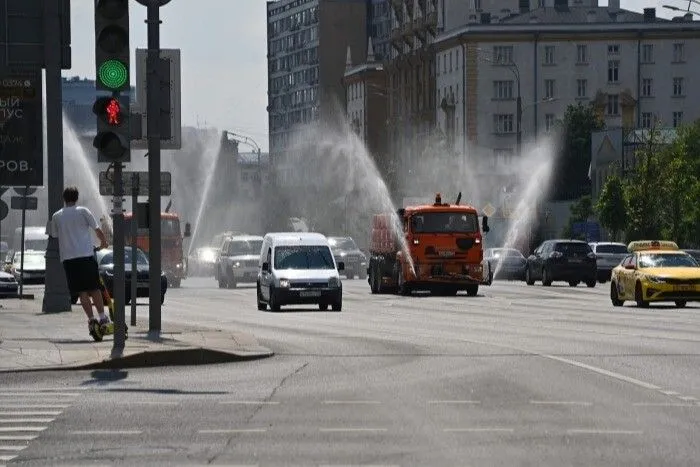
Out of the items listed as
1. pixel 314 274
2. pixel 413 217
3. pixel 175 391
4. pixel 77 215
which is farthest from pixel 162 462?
pixel 413 217

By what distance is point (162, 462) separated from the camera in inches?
499

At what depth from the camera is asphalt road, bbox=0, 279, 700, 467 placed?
43.3 ft

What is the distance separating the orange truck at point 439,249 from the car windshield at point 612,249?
23155 mm

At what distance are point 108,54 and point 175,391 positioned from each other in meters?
4.61

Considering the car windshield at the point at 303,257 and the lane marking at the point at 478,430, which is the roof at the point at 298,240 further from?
the lane marking at the point at 478,430

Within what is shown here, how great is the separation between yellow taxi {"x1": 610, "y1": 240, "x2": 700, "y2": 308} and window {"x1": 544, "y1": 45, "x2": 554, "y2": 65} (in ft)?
336

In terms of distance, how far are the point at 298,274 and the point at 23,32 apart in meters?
11.6

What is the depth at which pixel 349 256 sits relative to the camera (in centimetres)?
8531

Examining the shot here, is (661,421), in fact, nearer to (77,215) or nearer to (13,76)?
(77,215)

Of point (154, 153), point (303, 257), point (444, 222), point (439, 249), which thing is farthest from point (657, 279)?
point (154, 153)

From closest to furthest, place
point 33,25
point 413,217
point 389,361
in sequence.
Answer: point 389,361, point 33,25, point 413,217

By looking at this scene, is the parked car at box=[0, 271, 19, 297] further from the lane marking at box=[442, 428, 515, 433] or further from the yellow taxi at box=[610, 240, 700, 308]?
the lane marking at box=[442, 428, 515, 433]

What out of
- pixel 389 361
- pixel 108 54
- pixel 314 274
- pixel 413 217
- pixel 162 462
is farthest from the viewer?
pixel 413 217

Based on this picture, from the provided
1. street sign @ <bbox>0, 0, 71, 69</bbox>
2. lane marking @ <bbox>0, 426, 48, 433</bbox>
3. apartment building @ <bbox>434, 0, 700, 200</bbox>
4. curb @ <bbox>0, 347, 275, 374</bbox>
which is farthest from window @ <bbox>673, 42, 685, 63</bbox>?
lane marking @ <bbox>0, 426, 48, 433</bbox>
